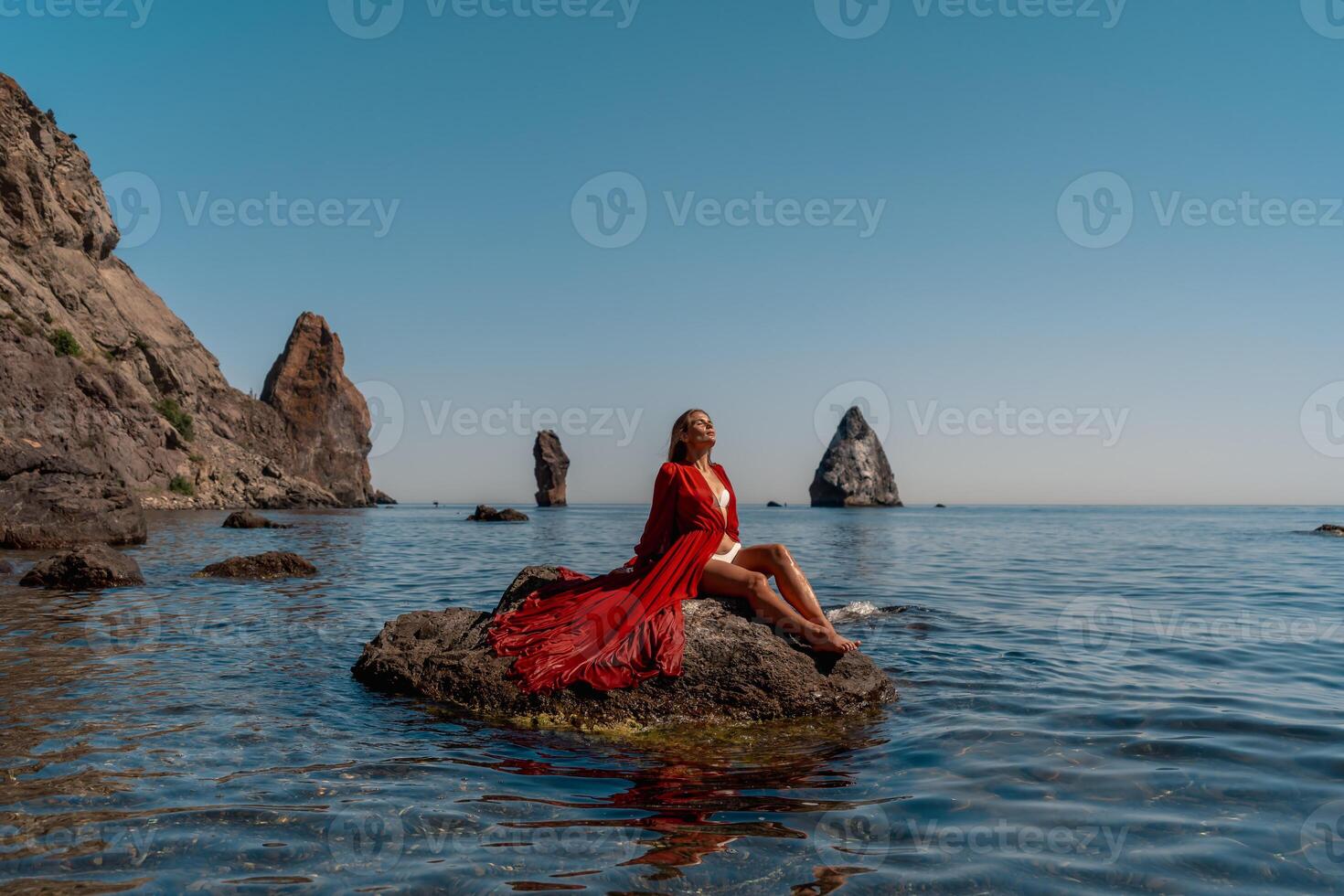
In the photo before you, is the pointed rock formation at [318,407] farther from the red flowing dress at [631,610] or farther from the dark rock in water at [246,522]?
the red flowing dress at [631,610]

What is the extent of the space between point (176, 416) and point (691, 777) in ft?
229

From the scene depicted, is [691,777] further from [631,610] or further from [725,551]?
[725,551]

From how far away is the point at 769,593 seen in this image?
25.4 feet

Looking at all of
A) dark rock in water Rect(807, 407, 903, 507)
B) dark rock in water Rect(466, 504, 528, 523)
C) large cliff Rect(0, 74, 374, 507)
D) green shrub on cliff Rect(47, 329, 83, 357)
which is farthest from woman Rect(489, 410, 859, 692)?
dark rock in water Rect(807, 407, 903, 507)

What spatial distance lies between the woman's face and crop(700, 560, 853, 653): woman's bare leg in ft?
3.74

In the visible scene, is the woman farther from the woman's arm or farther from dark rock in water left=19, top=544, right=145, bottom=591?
dark rock in water left=19, top=544, right=145, bottom=591

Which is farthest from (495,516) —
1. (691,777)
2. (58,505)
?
(691,777)

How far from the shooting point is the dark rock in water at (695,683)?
268 inches

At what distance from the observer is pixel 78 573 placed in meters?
14.4

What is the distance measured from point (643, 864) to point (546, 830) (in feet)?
2.27

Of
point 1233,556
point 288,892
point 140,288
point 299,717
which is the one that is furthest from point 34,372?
point 1233,556

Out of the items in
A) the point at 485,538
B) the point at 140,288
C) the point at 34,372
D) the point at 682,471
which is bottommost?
the point at 485,538

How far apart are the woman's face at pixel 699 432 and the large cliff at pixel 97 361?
86.3 feet

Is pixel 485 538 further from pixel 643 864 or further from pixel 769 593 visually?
pixel 643 864
